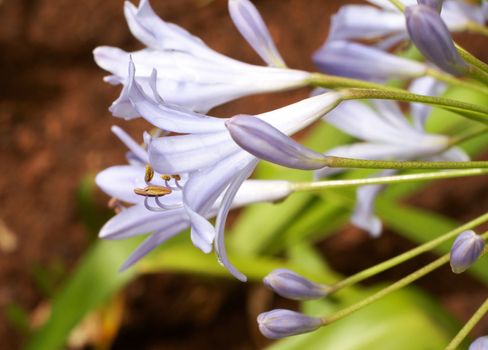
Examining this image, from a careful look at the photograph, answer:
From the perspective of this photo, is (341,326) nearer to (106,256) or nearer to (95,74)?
(106,256)

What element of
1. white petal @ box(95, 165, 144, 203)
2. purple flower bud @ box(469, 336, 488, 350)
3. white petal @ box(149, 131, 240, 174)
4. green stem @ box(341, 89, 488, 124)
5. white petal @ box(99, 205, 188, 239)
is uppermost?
green stem @ box(341, 89, 488, 124)

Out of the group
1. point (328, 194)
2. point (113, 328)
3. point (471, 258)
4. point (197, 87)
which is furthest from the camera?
point (113, 328)

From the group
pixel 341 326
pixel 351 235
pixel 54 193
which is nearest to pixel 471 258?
pixel 341 326

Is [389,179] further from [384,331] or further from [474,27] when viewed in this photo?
[384,331]

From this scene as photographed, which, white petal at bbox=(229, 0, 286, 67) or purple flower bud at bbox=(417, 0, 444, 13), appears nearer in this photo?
purple flower bud at bbox=(417, 0, 444, 13)

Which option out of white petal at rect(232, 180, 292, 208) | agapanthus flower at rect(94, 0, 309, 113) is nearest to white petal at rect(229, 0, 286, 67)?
agapanthus flower at rect(94, 0, 309, 113)

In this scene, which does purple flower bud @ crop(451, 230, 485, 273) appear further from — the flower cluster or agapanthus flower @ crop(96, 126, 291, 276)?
agapanthus flower @ crop(96, 126, 291, 276)
